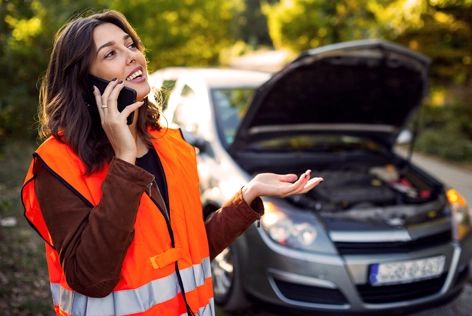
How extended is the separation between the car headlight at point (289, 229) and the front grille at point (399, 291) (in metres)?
0.44

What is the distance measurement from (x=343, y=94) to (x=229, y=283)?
78.3 inches

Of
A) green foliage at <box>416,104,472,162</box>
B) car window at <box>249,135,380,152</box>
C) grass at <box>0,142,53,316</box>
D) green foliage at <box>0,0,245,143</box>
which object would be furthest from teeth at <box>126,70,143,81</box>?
green foliage at <box>416,104,472,162</box>

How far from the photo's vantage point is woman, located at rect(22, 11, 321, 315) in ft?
4.68

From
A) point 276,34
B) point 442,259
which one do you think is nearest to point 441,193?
point 442,259

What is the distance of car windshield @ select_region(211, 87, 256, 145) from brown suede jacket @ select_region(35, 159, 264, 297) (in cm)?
247

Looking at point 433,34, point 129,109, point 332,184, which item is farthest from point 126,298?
point 433,34

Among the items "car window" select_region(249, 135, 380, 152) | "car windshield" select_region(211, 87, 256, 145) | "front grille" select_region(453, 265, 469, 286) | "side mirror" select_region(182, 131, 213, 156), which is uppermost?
"car windshield" select_region(211, 87, 256, 145)

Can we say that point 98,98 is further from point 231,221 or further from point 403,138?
point 403,138

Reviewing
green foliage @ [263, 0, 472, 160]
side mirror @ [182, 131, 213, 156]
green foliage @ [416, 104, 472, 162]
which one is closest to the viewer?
side mirror @ [182, 131, 213, 156]

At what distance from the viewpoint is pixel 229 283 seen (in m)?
3.40

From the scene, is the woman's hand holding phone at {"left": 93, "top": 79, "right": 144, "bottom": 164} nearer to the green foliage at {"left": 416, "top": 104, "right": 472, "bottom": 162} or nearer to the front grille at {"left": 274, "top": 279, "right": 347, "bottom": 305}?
the front grille at {"left": 274, "top": 279, "right": 347, "bottom": 305}

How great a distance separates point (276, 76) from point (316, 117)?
1117mm

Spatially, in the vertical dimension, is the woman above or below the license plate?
above

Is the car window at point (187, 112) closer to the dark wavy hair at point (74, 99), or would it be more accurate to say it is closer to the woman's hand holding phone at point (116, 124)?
the dark wavy hair at point (74, 99)
